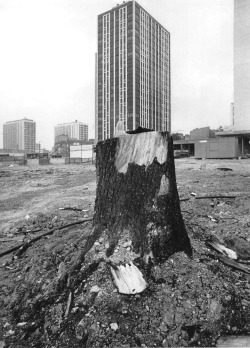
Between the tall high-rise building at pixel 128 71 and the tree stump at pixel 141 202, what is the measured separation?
10383cm

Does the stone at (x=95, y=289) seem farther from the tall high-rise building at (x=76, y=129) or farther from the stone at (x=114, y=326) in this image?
the tall high-rise building at (x=76, y=129)

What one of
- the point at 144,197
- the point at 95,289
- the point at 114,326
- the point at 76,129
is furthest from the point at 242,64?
the point at 76,129

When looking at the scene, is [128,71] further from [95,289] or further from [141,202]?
[95,289]

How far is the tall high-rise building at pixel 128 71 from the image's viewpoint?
10531 cm

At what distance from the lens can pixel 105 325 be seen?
6.81 feet

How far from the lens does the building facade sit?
44.8 meters

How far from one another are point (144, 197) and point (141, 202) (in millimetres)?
61

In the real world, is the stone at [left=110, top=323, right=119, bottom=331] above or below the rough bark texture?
below

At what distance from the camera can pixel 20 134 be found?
15450 centimetres

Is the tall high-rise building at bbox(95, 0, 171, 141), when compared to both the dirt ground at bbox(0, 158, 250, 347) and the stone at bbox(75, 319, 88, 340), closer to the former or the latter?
the dirt ground at bbox(0, 158, 250, 347)

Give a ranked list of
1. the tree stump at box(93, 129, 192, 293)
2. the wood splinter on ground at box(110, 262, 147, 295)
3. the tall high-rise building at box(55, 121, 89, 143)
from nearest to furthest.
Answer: the wood splinter on ground at box(110, 262, 147, 295) < the tree stump at box(93, 129, 192, 293) < the tall high-rise building at box(55, 121, 89, 143)

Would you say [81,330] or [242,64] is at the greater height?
[242,64]

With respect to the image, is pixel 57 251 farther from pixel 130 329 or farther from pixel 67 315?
pixel 130 329

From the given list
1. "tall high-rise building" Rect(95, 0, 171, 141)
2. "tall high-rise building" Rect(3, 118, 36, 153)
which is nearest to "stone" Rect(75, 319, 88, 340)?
"tall high-rise building" Rect(95, 0, 171, 141)
